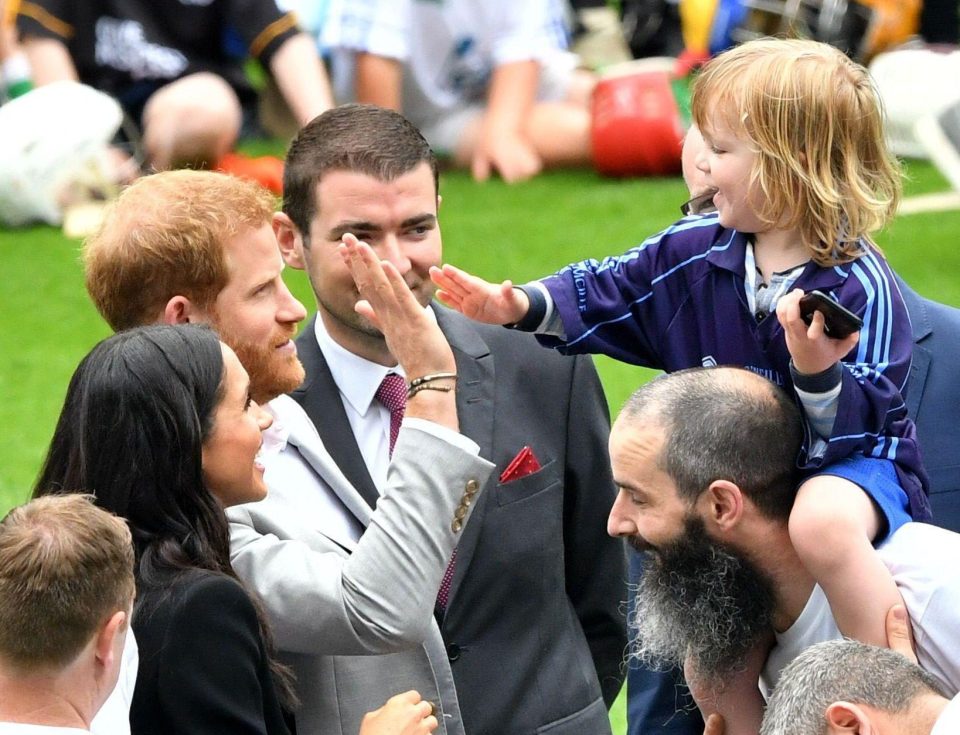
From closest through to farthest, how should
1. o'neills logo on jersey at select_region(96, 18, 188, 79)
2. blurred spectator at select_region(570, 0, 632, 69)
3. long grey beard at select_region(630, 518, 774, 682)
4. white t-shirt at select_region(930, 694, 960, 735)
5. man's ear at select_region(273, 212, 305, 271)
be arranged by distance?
white t-shirt at select_region(930, 694, 960, 735) < long grey beard at select_region(630, 518, 774, 682) < man's ear at select_region(273, 212, 305, 271) < o'neills logo on jersey at select_region(96, 18, 188, 79) < blurred spectator at select_region(570, 0, 632, 69)

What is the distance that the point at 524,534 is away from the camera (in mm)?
2854

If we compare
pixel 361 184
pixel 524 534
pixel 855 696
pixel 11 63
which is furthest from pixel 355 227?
pixel 11 63

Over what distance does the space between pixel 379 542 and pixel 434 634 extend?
1.17 ft

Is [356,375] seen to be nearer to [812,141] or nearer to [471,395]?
[471,395]

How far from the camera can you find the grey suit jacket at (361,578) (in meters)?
2.38

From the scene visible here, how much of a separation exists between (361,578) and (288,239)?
90 centimetres

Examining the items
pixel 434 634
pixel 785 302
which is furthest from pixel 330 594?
pixel 785 302

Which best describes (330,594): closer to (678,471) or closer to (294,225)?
(678,471)

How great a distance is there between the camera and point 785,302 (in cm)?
235

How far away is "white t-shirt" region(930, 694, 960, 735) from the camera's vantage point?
191cm

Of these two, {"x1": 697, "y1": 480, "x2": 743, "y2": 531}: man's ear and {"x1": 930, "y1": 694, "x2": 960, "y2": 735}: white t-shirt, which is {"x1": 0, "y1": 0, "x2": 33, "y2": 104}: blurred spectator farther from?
{"x1": 930, "y1": 694, "x2": 960, "y2": 735}: white t-shirt

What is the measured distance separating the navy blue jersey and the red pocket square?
0.20m

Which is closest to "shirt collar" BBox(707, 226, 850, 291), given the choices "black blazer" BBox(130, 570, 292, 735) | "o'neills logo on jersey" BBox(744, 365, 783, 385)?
"o'neills logo on jersey" BBox(744, 365, 783, 385)

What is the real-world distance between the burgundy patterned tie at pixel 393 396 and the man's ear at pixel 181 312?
405 mm
